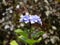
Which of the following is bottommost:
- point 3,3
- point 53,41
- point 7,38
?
point 53,41

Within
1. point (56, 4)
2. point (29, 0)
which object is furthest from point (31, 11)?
point (56, 4)

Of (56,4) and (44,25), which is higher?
(56,4)

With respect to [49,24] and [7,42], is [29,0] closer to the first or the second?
[49,24]

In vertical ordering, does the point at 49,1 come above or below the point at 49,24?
above

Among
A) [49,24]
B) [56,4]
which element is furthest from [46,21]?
[56,4]

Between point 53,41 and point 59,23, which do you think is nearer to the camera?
point 53,41

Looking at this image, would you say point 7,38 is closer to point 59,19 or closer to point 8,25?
point 8,25

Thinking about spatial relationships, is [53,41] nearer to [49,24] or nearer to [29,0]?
[49,24]
